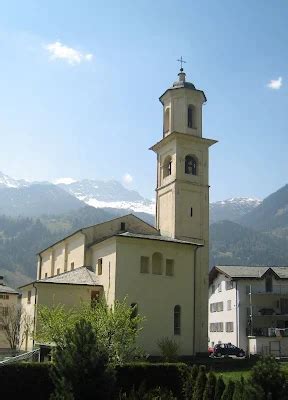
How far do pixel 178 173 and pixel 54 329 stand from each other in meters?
22.2

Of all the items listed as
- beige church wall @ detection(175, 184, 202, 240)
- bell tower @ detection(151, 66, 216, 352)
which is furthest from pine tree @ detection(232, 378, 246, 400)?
beige church wall @ detection(175, 184, 202, 240)

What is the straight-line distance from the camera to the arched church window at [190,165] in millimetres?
48812

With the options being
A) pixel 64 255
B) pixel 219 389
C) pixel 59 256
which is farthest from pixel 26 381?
pixel 59 256

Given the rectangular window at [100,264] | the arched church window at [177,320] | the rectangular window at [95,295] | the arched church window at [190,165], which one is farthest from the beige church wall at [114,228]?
the arched church window at [177,320]

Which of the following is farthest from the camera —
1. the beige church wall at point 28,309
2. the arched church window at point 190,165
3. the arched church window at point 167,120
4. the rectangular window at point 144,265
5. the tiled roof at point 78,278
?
the arched church window at point 167,120

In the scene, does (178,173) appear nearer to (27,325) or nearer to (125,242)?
(125,242)

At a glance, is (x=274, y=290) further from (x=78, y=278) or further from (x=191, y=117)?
(x=78, y=278)

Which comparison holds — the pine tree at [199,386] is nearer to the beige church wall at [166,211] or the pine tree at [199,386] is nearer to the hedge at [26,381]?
the hedge at [26,381]

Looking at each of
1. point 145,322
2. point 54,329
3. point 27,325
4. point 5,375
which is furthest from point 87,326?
point 27,325

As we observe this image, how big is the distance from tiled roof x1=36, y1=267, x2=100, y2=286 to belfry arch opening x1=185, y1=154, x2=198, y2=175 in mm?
12963

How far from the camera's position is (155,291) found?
4103cm

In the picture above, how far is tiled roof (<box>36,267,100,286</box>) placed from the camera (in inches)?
1652

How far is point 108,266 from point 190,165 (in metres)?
13.3

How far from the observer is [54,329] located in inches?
1162
